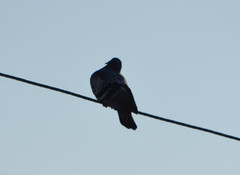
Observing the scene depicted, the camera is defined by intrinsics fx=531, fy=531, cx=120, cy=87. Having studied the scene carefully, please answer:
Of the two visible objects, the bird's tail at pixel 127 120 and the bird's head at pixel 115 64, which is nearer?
the bird's tail at pixel 127 120

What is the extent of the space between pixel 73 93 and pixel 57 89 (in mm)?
272

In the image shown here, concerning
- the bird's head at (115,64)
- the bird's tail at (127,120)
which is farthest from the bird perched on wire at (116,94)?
the bird's head at (115,64)

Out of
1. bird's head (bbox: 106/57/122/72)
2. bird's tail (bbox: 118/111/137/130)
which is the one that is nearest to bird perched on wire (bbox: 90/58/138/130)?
bird's tail (bbox: 118/111/137/130)


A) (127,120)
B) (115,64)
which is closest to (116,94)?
(127,120)

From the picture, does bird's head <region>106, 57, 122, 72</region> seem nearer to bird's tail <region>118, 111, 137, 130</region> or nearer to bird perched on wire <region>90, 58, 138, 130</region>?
bird perched on wire <region>90, 58, 138, 130</region>

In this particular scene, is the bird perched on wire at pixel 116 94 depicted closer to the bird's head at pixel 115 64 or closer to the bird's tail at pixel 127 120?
the bird's tail at pixel 127 120

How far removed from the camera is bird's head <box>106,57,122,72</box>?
504 inches

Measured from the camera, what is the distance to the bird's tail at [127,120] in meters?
9.35

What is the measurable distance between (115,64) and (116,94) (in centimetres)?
331

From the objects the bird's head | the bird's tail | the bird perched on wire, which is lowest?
the bird's tail

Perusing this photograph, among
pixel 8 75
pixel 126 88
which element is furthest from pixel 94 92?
pixel 8 75

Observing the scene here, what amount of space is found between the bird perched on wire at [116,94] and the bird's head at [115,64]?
1754 millimetres

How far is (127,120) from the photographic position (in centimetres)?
937

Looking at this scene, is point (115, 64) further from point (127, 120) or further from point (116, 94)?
point (127, 120)
